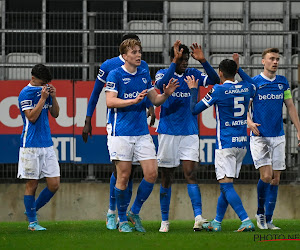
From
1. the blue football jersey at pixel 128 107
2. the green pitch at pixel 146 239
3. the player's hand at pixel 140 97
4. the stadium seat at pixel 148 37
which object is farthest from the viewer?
the stadium seat at pixel 148 37

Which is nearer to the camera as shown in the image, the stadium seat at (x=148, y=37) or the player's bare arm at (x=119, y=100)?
the player's bare arm at (x=119, y=100)

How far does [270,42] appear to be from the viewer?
14492 mm

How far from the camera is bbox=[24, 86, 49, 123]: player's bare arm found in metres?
9.92

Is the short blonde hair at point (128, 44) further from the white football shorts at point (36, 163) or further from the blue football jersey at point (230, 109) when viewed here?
the white football shorts at point (36, 163)

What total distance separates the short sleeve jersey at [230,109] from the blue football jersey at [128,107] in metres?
0.75

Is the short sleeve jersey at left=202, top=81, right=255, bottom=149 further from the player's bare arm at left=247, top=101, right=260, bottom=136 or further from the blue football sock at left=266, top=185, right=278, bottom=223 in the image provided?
the blue football sock at left=266, top=185, right=278, bottom=223

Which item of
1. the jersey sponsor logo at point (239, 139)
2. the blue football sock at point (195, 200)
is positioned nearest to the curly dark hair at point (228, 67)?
the jersey sponsor logo at point (239, 139)

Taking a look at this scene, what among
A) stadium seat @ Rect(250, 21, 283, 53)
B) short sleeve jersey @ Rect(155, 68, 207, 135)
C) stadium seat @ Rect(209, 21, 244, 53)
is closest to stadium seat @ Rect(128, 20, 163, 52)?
stadium seat @ Rect(209, 21, 244, 53)

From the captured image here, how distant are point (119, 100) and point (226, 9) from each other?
643 cm

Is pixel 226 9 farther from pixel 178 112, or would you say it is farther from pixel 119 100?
pixel 119 100

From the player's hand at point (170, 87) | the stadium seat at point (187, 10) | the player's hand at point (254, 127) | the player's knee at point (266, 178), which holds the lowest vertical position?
the player's knee at point (266, 178)

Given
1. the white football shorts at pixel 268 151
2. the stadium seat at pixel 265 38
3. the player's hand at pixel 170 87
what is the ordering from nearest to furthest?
1. the player's hand at pixel 170 87
2. the white football shorts at pixel 268 151
3. the stadium seat at pixel 265 38

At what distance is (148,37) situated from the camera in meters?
14.3

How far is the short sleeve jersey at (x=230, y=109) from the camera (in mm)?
9586
